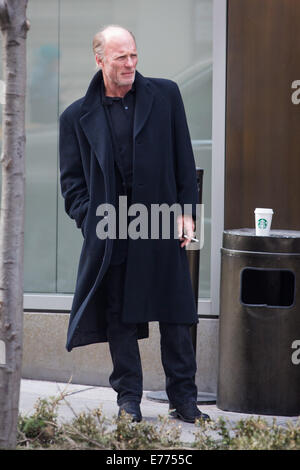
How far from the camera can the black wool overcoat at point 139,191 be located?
183 inches

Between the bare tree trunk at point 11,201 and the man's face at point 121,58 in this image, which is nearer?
the bare tree trunk at point 11,201

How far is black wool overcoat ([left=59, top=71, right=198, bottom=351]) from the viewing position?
464cm

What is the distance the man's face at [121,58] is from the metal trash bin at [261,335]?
47.6 inches

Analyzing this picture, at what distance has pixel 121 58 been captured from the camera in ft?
15.0

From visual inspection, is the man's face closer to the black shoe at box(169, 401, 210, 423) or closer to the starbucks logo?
the starbucks logo

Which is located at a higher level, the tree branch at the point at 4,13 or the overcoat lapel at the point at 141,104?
the tree branch at the point at 4,13

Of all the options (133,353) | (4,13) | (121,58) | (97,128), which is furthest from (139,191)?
(4,13)

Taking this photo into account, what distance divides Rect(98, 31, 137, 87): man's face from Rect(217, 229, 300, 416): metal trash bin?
1.21 meters

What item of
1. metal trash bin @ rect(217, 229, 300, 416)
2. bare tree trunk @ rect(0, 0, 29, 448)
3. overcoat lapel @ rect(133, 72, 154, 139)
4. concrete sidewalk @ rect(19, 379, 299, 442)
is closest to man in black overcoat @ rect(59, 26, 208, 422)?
overcoat lapel @ rect(133, 72, 154, 139)

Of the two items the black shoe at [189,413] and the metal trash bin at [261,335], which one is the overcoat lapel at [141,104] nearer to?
the metal trash bin at [261,335]

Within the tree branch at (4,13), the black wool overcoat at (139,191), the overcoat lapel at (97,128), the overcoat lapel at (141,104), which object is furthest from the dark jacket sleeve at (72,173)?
the tree branch at (4,13)

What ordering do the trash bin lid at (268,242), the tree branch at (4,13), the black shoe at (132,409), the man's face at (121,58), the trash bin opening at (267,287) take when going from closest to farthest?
the tree branch at (4,13) → the man's face at (121,58) → the black shoe at (132,409) → the trash bin lid at (268,242) → the trash bin opening at (267,287)

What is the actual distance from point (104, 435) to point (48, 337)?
2.53 m

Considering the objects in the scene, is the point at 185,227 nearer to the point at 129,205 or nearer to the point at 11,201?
the point at 129,205
